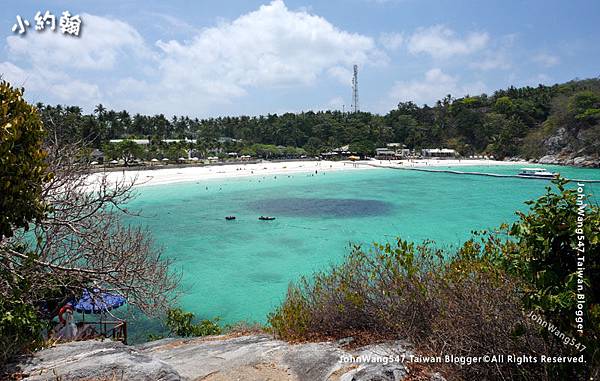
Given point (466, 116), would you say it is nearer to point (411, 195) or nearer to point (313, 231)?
point (411, 195)

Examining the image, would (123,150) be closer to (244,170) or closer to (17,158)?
(244,170)

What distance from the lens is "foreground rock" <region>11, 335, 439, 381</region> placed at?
15.5ft

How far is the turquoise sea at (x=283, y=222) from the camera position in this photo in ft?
56.2

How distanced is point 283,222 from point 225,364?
2333 cm

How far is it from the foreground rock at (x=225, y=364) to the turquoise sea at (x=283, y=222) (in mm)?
4508

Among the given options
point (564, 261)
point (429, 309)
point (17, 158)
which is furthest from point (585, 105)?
point (17, 158)

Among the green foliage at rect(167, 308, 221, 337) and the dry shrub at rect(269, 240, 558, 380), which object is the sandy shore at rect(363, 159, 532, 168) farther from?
the dry shrub at rect(269, 240, 558, 380)

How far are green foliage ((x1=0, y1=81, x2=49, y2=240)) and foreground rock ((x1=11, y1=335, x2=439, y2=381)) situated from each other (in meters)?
1.77

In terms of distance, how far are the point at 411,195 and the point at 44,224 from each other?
38455 millimetres

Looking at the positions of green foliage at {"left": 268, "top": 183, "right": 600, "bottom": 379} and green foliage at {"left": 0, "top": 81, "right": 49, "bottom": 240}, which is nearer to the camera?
green foliage at {"left": 268, "top": 183, "right": 600, "bottom": 379}

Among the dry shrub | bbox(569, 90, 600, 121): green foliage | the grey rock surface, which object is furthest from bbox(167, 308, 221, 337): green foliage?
bbox(569, 90, 600, 121): green foliage

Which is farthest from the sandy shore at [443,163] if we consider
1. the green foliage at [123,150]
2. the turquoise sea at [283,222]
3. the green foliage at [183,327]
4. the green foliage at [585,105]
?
the green foliage at [183,327]

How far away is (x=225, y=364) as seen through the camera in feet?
19.7

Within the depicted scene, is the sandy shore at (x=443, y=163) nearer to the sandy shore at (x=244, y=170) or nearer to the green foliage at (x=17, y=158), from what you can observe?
the sandy shore at (x=244, y=170)
